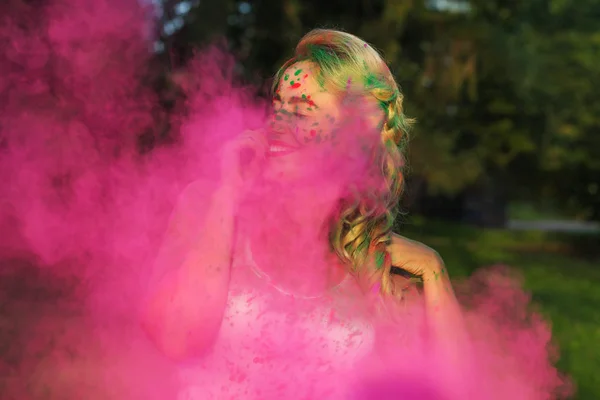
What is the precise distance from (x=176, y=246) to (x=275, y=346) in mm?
325

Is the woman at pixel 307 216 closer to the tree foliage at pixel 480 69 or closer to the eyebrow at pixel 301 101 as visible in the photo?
the eyebrow at pixel 301 101

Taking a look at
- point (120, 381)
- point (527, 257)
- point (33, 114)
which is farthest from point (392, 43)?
point (120, 381)

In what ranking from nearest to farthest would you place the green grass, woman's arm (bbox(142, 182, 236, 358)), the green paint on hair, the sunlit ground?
woman's arm (bbox(142, 182, 236, 358)), the green paint on hair, the sunlit ground, the green grass

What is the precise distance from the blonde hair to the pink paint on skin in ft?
0.15

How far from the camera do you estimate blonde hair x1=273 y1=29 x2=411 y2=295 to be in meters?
1.78

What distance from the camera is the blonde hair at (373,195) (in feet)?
5.85

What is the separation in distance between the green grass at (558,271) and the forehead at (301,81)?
670 millimetres

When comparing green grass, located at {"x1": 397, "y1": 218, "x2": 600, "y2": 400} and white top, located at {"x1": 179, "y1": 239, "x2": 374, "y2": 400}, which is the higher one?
white top, located at {"x1": 179, "y1": 239, "x2": 374, "y2": 400}

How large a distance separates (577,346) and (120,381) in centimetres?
657

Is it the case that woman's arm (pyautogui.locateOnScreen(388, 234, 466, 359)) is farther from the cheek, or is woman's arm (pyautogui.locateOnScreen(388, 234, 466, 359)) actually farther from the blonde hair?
the cheek

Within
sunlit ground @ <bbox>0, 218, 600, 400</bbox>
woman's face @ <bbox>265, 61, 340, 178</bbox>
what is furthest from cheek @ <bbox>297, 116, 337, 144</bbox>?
sunlit ground @ <bbox>0, 218, 600, 400</bbox>

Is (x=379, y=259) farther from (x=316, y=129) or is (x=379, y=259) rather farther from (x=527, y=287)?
(x=527, y=287)

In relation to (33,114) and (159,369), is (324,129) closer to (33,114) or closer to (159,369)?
(159,369)

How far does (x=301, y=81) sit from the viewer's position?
175 cm
